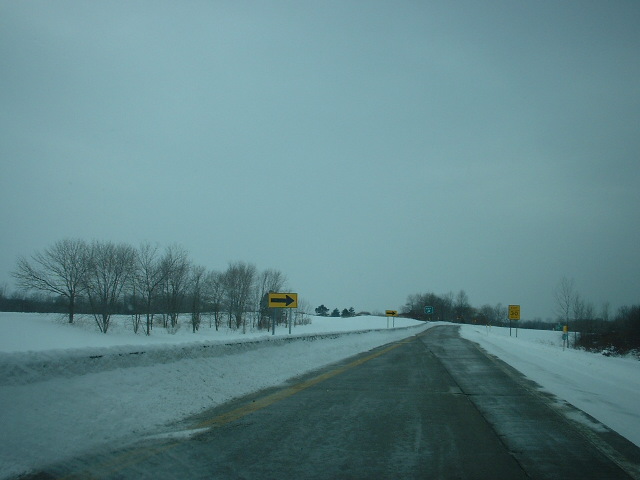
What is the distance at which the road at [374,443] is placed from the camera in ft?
17.4

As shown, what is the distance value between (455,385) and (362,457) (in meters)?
7.65

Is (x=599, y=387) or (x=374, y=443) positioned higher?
(x=374, y=443)

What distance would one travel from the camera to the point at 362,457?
232 inches

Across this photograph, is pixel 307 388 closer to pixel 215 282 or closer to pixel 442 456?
pixel 442 456

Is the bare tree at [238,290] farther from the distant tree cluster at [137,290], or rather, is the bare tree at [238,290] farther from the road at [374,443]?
the road at [374,443]

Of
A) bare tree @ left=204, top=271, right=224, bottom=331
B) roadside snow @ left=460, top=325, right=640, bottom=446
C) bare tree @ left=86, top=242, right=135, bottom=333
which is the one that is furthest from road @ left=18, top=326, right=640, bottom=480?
bare tree @ left=204, top=271, right=224, bottom=331

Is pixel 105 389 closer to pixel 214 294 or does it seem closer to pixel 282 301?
pixel 282 301

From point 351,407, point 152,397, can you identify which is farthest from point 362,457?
point 152,397

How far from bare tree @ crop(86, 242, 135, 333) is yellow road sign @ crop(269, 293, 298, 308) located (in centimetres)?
3408

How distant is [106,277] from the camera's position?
173 ft

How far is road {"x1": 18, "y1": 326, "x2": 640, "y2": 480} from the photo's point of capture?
530cm

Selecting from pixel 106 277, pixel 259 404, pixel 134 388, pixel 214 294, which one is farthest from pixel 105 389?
pixel 214 294

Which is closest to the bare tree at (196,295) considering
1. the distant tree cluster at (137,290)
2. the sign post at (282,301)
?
the distant tree cluster at (137,290)

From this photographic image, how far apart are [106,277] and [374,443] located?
2055 inches
